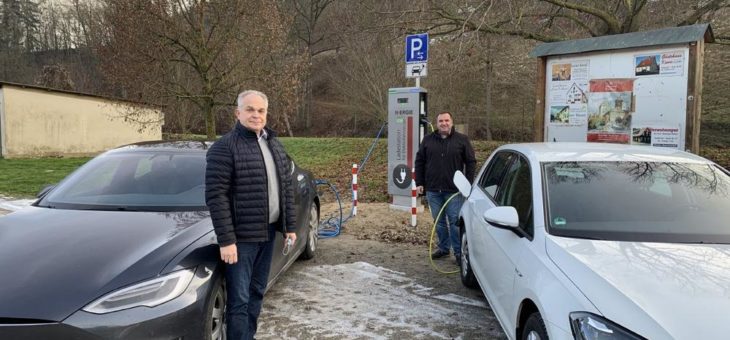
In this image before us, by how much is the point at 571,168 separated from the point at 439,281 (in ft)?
6.91

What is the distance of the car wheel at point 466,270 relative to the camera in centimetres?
485

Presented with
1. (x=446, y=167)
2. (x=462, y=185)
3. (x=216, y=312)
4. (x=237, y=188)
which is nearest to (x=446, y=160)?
(x=446, y=167)

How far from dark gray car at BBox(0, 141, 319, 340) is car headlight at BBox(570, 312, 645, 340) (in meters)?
2.04

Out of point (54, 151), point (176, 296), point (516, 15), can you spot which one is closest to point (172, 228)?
point (176, 296)

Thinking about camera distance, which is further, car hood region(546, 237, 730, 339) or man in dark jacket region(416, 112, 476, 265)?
man in dark jacket region(416, 112, 476, 265)

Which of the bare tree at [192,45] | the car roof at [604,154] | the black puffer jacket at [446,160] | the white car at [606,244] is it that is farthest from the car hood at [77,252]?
the bare tree at [192,45]

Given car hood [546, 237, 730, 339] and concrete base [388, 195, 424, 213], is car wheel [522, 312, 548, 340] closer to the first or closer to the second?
car hood [546, 237, 730, 339]

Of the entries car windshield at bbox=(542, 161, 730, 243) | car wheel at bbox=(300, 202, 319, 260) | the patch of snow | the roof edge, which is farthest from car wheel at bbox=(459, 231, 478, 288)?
the roof edge

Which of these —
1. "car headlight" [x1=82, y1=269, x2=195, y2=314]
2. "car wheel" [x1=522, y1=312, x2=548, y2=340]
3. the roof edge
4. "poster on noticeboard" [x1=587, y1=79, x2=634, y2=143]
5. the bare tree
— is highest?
the bare tree

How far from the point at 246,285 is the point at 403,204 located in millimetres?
5642

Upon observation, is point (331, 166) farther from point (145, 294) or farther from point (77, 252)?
point (145, 294)

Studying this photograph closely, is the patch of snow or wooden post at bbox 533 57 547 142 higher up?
wooden post at bbox 533 57 547 142

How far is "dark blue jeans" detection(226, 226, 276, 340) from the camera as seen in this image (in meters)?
3.21

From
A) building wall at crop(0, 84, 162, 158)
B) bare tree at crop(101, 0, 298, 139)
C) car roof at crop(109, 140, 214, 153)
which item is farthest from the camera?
building wall at crop(0, 84, 162, 158)
